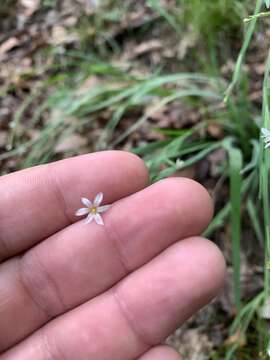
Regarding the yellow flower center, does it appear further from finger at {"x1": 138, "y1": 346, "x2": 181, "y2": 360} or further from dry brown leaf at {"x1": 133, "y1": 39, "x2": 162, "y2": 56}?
dry brown leaf at {"x1": 133, "y1": 39, "x2": 162, "y2": 56}

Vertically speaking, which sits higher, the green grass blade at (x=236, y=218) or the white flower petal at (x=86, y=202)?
the white flower petal at (x=86, y=202)

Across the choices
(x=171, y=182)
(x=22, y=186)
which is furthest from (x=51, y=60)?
(x=171, y=182)

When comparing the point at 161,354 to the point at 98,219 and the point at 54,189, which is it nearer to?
the point at 98,219

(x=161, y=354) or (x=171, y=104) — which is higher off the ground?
(x=171, y=104)

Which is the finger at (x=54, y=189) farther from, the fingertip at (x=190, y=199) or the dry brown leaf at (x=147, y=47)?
the dry brown leaf at (x=147, y=47)

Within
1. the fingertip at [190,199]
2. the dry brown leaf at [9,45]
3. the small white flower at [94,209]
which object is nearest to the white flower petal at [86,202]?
the small white flower at [94,209]

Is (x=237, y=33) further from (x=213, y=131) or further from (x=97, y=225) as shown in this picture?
(x=97, y=225)

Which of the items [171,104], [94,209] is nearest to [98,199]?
[94,209]
